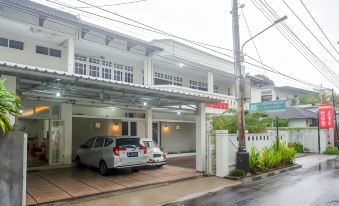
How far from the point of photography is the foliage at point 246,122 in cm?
1473

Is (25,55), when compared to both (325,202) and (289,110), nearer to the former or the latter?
(325,202)

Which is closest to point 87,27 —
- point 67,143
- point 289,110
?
point 67,143

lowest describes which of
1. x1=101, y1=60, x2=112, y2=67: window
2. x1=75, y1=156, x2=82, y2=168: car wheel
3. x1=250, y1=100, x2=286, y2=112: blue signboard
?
x1=75, y1=156, x2=82, y2=168: car wheel

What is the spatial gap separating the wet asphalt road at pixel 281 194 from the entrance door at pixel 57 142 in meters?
8.68

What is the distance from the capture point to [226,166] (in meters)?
13.2

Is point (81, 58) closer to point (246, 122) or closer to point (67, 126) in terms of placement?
point (67, 126)

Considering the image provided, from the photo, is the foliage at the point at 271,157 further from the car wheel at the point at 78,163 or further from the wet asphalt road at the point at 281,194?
the car wheel at the point at 78,163

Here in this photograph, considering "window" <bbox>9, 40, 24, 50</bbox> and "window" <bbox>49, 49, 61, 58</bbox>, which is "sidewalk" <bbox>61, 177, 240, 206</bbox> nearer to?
"window" <bbox>9, 40, 24, 50</bbox>

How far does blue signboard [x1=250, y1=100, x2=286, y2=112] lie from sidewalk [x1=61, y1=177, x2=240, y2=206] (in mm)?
4050

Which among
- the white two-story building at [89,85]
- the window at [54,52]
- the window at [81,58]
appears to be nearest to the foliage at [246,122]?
the white two-story building at [89,85]

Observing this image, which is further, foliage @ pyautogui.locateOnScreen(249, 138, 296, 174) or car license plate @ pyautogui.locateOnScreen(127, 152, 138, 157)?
foliage @ pyautogui.locateOnScreen(249, 138, 296, 174)

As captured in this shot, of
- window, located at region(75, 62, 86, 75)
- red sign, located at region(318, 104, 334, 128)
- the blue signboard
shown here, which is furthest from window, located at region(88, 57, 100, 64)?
red sign, located at region(318, 104, 334, 128)

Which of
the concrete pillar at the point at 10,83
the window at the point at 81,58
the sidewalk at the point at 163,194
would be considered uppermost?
the window at the point at 81,58

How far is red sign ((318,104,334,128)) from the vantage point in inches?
976
